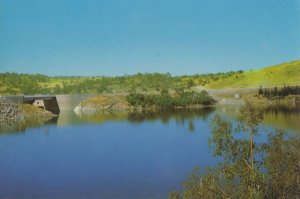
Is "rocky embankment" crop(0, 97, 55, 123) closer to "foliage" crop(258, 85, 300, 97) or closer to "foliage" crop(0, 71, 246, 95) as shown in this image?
"foliage" crop(0, 71, 246, 95)

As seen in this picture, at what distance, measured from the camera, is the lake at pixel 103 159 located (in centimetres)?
2905

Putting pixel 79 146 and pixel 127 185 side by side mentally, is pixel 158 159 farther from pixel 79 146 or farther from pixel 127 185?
pixel 79 146

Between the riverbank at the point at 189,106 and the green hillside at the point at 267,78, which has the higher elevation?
the green hillside at the point at 267,78

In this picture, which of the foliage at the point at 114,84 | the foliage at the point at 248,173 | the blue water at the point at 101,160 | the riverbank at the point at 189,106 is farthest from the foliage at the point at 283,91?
the foliage at the point at 248,173

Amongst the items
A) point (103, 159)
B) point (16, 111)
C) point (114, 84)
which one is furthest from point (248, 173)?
point (114, 84)

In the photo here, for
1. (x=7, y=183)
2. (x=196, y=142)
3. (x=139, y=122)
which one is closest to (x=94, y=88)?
(x=139, y=122)

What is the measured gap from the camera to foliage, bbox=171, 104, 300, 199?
1452cm

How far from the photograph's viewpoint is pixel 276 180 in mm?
15031

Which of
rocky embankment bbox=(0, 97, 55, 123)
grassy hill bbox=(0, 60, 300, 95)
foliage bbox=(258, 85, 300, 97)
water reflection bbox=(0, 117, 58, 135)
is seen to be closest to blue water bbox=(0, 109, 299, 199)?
water reflection bbox=(0, 117, 58, 135)

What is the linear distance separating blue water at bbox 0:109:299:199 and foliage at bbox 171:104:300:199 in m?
9.51

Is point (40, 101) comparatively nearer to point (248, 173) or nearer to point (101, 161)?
point (101, 161)

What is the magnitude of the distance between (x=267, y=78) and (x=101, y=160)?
90.7 meters

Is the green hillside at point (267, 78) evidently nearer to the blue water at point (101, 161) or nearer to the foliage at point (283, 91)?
the foliage at point (283, 91)

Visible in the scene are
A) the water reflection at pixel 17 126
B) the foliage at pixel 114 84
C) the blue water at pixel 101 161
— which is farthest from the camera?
the foliage at pixel 114 84
